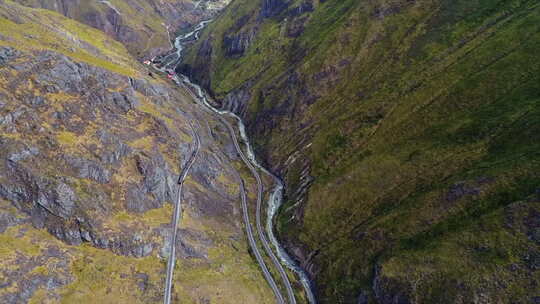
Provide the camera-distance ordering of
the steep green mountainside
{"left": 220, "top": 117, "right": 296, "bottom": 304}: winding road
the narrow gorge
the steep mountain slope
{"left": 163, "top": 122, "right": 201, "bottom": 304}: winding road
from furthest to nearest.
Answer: {"left": 220, "top": 117, "right": 296, "bottom": 304}: winding road
{"left": 163, "top": 122, "right": 201, "bottom": 304}: winding road
the steep mountain slope
the narrow gorge
the steep green mountainside

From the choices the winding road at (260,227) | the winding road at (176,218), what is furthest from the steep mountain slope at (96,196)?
the winding road at (260,227)

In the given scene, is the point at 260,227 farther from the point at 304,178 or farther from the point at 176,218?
the point at 176,218

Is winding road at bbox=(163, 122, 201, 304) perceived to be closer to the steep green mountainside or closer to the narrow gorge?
the narrow gorge

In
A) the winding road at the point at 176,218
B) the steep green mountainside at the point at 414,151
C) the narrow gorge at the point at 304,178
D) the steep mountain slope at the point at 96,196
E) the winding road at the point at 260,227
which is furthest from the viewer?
the winding road at the point at 260,227

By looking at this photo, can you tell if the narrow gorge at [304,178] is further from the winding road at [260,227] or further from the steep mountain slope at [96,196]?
the winding road at [260,227]

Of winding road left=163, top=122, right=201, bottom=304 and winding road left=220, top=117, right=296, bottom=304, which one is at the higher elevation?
winding road left=163, top=122, right=201, bottom=304

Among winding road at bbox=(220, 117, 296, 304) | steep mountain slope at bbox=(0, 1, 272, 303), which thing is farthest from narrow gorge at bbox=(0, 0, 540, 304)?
winding road at bbox=(220, 117, 296, 304)

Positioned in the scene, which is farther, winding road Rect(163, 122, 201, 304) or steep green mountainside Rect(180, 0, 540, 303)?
winding road Rect(163, 122, 201, 304)
